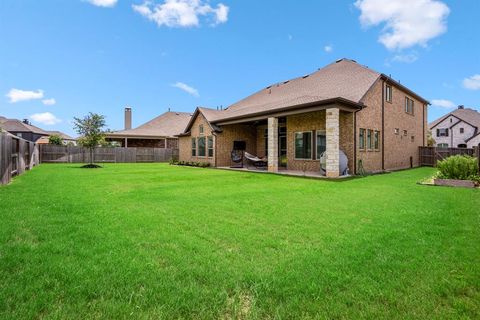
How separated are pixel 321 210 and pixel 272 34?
634 inches

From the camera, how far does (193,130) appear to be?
21.5 meters

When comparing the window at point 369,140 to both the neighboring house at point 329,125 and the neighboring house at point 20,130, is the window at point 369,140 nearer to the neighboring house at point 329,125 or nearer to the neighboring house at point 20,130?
the neighboring house at point 329,125

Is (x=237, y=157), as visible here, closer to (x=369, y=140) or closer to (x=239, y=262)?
(x=369, y=140)

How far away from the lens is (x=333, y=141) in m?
11.3

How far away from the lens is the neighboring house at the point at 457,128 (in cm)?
3653

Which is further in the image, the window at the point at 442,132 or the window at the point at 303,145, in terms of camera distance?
the window at the point at 442,132

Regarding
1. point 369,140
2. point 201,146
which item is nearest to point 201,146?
point 201,146

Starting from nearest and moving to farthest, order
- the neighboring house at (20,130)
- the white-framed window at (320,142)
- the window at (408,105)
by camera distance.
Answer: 1. the white-framed window at (320,142)
2. the window at (408,105)
3. the neighboring house at (20,130)

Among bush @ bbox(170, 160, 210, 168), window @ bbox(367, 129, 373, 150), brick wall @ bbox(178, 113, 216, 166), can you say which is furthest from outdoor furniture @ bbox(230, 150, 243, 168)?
window @ bbox(367, 129, 373, 150)

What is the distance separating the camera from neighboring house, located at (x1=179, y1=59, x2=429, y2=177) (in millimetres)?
12531

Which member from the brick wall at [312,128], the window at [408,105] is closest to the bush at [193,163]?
the brick wall at [312,128]

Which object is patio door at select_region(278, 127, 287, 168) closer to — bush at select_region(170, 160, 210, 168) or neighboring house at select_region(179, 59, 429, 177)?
neighboring house at select_region(179, 59, 429, 177)

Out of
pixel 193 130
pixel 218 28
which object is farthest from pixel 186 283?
pixel 193 130

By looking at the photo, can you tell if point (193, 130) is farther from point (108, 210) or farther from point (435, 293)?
point (435, 293)
